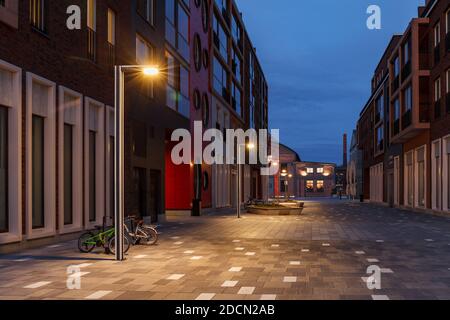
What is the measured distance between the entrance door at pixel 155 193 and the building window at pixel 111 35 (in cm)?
692

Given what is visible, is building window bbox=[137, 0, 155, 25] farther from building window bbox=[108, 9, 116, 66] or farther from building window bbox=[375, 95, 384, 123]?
building window bbox=[375, 95, 384, 123]

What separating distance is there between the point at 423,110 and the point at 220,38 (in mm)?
17405

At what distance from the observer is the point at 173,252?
43.4ft

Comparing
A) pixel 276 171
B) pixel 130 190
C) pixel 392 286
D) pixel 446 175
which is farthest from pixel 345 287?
pixel 276 171

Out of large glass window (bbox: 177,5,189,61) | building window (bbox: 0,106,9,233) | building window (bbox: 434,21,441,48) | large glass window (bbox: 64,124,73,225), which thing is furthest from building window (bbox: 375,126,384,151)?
building window (bbox: 0,106,9,233)

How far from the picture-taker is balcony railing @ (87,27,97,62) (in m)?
17.4

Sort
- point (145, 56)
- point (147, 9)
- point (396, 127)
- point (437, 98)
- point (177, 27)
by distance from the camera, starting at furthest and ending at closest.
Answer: point (396, 127) < point (437, 98) < point (177, 27) < point (147, 9) < point (145, 56)

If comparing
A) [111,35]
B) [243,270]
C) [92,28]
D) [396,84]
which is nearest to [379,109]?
[396,84]

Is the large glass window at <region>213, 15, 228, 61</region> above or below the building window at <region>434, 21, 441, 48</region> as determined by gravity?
above

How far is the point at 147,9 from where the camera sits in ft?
78.6

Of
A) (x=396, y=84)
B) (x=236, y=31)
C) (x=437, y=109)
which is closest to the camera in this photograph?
(x=437, y=109)

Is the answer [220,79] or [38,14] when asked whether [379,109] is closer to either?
[220,79]

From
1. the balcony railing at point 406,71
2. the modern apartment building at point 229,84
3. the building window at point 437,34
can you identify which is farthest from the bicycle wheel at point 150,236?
the balcony railing at point 406,71

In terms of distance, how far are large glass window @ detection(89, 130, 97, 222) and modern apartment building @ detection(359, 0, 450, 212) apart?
787 inches
